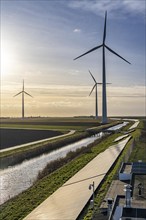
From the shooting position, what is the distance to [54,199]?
95.1 feet

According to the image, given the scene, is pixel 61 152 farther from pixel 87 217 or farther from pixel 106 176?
pixel 87 217

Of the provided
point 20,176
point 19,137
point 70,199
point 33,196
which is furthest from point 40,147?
point 70,199

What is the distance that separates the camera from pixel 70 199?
28172 millimetres

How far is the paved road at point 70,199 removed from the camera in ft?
80.0

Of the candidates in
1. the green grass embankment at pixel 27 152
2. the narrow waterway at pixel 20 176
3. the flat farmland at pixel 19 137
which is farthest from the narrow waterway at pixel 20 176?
the flat farmland at pixel 19 137

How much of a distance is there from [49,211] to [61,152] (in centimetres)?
3686

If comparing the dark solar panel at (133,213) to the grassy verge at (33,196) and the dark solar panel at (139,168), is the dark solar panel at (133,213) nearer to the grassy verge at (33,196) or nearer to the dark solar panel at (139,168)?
the grassy verge at (33,196)

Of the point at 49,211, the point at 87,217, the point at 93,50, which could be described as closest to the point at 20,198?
the point at 49,211

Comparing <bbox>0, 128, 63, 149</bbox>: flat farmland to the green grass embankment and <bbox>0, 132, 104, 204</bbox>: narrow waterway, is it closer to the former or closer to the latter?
the green grass embankment

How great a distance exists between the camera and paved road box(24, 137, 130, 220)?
2439 centimetres

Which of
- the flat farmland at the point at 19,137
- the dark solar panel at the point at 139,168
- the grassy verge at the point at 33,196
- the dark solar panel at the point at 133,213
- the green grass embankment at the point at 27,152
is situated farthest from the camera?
the flat farmland at the point at 19,137

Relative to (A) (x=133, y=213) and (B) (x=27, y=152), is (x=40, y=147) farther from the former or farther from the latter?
(A) (x=133, y=213)

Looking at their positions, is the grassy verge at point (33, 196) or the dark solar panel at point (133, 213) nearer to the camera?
the dark solar panel at point (133, 213)

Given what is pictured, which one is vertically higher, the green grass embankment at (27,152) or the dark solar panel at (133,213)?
the dark solar panel at (133,213)
